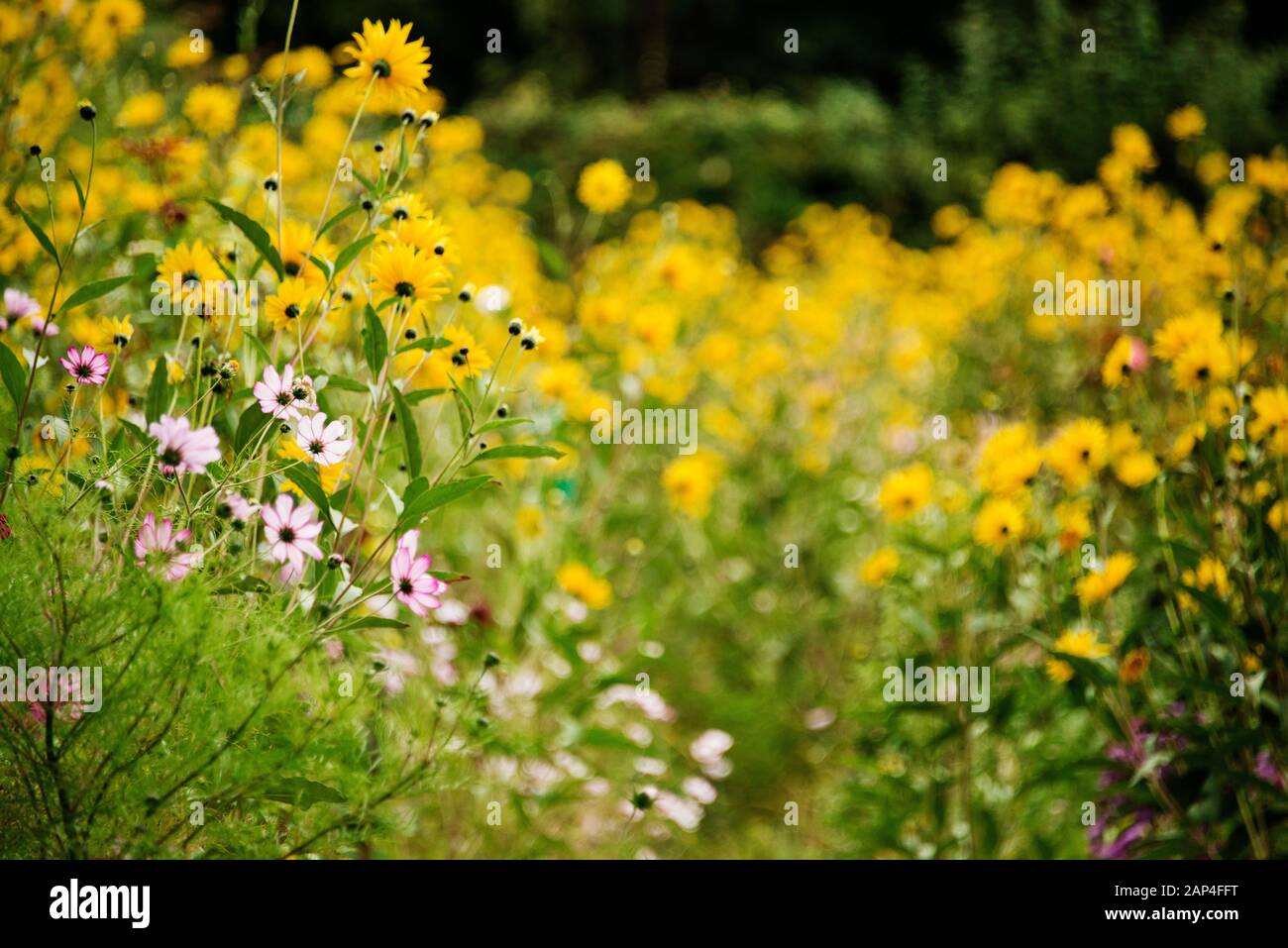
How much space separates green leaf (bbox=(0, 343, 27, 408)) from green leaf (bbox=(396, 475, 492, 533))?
1.49 feet

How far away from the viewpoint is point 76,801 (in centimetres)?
92

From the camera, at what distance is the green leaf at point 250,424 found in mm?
1088

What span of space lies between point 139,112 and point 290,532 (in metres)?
1.49

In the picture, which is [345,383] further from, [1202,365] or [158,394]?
[1202,365]

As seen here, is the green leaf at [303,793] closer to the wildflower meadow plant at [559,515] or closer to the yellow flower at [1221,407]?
the wildflower meadow plant at [559,515]

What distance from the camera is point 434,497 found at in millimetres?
1041

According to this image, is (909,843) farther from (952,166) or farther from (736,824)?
(952,166)

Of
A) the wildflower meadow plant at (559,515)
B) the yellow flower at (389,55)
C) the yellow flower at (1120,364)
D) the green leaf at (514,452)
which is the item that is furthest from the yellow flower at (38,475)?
the yellow flower at (1120,364)

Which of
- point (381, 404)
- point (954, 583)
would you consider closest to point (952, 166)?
point (954, 583)

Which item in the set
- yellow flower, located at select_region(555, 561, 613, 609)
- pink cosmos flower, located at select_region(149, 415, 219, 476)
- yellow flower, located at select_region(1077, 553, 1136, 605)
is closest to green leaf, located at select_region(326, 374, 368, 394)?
pink cosmos flower, located at select_region(149, 415, 219, 476)

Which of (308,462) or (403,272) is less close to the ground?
(403,272)

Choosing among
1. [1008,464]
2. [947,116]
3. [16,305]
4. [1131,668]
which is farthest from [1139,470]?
[947,116]

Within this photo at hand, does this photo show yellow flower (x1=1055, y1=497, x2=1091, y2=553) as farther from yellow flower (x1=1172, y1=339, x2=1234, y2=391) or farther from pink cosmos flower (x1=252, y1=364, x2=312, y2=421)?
pink cosmos flower (x1=252, y1=364, x2=312, y2=421)

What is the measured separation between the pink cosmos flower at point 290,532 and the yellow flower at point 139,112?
1.38 meters
